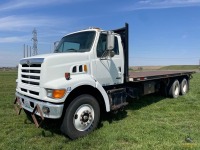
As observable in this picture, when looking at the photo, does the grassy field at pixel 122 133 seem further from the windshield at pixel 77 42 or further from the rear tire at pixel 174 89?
the rear tire at pixel 174 89

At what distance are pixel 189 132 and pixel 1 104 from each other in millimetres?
7306

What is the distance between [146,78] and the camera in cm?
826

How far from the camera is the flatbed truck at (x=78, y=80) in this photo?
521cm

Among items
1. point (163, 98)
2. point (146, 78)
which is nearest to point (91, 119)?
point (146, 78)

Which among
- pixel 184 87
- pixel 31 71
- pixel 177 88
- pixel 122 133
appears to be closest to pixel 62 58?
pixel 31 71

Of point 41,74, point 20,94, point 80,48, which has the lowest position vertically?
point 20,94

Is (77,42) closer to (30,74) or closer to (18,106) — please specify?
(30,74)

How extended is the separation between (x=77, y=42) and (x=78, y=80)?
60.4 inches

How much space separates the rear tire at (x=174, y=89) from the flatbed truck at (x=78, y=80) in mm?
4263

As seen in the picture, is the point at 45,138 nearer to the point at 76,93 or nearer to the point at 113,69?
the point at 76,93

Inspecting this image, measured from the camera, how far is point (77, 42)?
652 cm

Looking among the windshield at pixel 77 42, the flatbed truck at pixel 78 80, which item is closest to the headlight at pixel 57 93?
the flatbed truck at pixel 78 80

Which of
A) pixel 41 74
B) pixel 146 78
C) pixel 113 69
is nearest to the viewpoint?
pixel 41 74

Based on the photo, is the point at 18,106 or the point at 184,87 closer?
the point at 18,106
